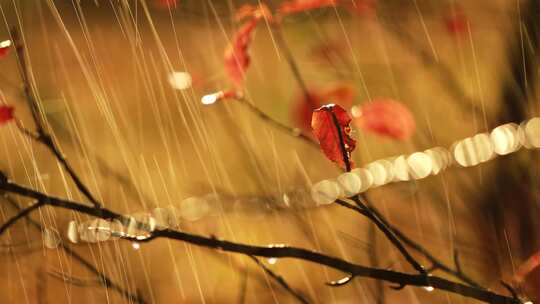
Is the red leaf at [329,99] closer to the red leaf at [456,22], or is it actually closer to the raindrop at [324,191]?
the raindrop at [324,191]

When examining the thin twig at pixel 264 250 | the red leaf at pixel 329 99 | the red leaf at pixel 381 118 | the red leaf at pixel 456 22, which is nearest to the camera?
the thin twig at pixel 264 250

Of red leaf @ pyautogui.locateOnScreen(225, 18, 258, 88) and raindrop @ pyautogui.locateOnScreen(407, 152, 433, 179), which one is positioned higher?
raindrop @ pyautogui.locateOnScreen(407, 152, 433, 179)

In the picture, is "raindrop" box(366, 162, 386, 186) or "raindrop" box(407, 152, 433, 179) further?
"raindrop" box(366, 162, 386, 186)

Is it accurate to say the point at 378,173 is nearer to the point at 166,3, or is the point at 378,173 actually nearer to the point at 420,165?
the point at 420,165

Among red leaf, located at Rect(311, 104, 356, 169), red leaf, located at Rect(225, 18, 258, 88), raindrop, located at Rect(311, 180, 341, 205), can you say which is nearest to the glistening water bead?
raindrop, located at Rect(311, 180, 341, 205)


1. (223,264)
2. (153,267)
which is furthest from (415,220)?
(153,267)

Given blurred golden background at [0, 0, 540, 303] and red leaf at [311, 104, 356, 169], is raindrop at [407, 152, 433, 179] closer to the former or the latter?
blurred golden background at [0, 0, 540, 303]

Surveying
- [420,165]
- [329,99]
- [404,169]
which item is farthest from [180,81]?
[420,165]

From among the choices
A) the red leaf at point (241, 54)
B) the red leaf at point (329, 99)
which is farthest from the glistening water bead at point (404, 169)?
the red leaf at point (241, 54)

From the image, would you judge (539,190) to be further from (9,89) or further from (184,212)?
(9,89)
